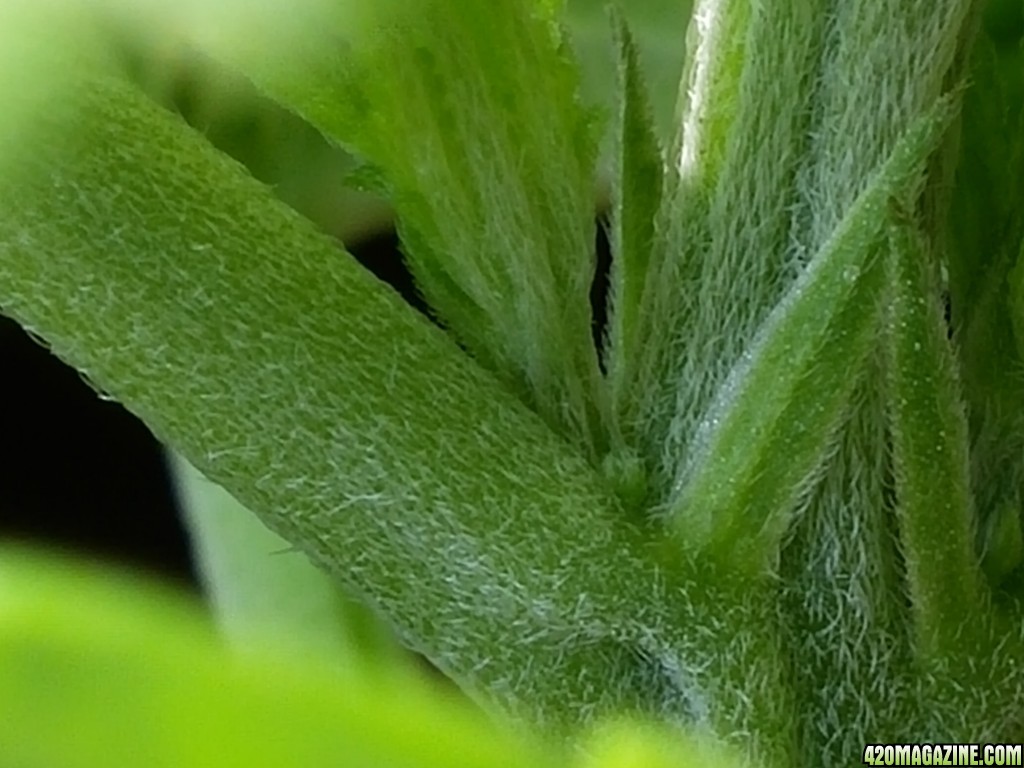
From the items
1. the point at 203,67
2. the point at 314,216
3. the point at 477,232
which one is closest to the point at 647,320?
the point at 477,232

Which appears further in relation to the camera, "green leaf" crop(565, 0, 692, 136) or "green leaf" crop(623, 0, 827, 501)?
"green leaf" crop(565, 0, 692, 136)

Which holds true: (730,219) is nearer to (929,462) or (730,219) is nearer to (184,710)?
(929,462)

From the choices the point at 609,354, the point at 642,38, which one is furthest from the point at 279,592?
the point at 642,38

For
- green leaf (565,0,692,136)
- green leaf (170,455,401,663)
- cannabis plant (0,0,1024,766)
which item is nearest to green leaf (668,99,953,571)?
cannabis plant (0,0,1024,766)

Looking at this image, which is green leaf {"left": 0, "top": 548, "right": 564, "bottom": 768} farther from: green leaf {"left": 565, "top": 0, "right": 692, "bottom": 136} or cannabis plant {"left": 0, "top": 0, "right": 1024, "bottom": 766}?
green leaf {"left": 565, "top": 0, "right": 692, "bottom": 136}

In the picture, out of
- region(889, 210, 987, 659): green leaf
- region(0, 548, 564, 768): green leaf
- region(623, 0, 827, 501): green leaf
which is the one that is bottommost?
region(0, 548, 564, 768): green leaf

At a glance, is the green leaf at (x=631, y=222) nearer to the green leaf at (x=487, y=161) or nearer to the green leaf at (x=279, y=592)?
the green leaf at (x=487, y=161)

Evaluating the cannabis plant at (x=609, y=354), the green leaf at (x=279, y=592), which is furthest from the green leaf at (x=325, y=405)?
the green leaf at (x=279, y=592)

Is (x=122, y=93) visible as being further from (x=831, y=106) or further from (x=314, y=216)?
(x=314, y=216)

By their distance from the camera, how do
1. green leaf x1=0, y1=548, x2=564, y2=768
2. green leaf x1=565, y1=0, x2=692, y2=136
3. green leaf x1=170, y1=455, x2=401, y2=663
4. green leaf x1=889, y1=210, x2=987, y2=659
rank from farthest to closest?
green leaf x1=565, y1=0, x2=692, y2=136 < green leaf x1=170, y1=455, x2=401, y2=663 < green leaf x1=889, y1=210, x2=987, y2=659 < green leaf x1=0, y1=548, x2=564, y2=768
